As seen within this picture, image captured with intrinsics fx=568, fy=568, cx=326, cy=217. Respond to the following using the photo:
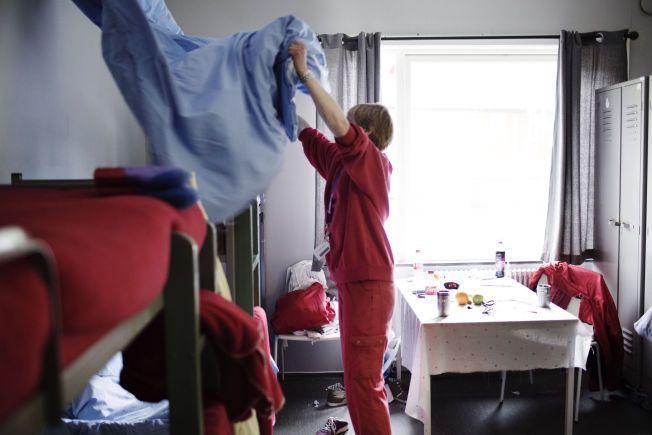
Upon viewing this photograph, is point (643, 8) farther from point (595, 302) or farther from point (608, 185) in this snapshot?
point (595, 302)

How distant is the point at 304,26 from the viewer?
1.61 m

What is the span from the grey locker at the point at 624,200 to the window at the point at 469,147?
369mm

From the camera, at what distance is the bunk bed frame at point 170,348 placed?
487 mm

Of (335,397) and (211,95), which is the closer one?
(211,95)

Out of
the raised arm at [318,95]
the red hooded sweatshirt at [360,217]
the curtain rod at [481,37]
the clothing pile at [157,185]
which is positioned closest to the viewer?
the clothing pile at [157,185]

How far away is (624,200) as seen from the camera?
3.41m

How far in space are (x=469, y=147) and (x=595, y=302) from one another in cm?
129

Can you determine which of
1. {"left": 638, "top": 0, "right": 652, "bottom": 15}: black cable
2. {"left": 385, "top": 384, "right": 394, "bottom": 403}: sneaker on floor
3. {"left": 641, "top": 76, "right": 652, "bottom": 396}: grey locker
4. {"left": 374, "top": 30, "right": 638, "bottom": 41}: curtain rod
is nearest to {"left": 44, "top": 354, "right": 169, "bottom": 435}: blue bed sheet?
{"left": 385, "top": 384, "right": 394, "bottom": 403}: sneaker on floor

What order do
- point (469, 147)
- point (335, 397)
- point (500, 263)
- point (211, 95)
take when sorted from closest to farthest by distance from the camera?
point (211, 95), point (335, 397), point (500, 263), point (469, 147)

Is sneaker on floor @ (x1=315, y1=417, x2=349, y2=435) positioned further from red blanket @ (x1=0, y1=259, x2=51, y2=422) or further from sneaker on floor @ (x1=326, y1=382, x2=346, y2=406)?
red blanket @ (x1=0, y1=259, x2=51, y2=422)

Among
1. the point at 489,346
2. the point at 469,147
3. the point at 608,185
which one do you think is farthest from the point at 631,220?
the point at 489,346

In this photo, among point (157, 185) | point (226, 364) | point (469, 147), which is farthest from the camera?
point (469, 147)

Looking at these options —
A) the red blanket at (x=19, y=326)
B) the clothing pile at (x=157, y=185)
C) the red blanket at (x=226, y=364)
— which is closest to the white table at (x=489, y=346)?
the red blanket at (x=226, y=364)

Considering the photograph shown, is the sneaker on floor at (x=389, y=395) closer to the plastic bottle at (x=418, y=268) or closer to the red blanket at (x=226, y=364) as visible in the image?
the plastic bottle at (x=418, y=268)
